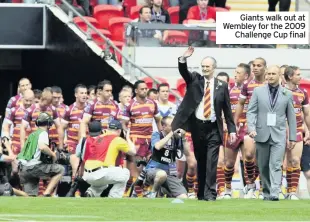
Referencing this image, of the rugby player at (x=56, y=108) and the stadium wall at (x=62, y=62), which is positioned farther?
the stadium wall at (x=62, y=62)

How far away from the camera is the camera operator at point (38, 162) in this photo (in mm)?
22734

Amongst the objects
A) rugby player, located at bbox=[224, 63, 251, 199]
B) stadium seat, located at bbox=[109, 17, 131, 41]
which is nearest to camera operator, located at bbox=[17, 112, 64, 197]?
rugby player, located at bbox=[224, 63, 251, 199]

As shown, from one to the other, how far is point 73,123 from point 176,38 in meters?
2.79

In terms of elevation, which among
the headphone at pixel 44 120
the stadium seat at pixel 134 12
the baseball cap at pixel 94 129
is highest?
the stadium seat at pixel 134 12

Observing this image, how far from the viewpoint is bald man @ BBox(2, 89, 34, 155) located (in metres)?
25.2

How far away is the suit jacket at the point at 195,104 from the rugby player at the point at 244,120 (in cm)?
180

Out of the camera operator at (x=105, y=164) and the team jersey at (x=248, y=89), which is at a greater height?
the team jersey at (x=248, y=89)

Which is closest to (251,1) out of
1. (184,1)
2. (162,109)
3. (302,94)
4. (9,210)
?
(184,1)

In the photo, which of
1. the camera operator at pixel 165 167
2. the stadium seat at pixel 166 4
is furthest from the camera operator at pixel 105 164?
the stadium seat at pixel 166 4

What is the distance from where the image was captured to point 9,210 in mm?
17250

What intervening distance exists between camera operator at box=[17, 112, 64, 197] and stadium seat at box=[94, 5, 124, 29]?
6793 mm

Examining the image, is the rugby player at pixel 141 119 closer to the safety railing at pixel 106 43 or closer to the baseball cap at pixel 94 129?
the baseball cap at pixel 94 129

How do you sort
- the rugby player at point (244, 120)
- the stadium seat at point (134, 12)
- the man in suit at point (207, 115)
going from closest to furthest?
the man in suit at point (207, 115) → the rugby player at point (244, 120) → the stadium seat at point (134, 12)

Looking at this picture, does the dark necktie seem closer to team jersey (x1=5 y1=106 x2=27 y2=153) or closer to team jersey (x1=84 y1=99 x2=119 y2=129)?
team jersey (x1=84 y1=99 x2=119 y2=129)
